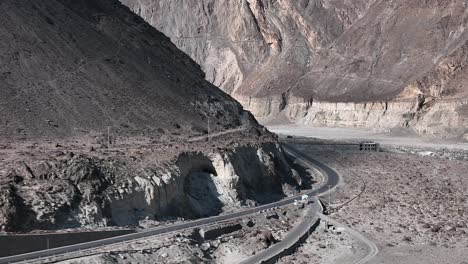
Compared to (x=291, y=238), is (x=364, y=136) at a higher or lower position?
higher

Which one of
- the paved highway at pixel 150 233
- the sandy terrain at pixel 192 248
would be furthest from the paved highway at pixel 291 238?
the paved highway at pixel 150 233

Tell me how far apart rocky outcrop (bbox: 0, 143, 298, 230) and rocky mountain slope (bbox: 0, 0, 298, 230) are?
7cm

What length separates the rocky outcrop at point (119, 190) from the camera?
→ 34312mm

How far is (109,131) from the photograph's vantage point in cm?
4991

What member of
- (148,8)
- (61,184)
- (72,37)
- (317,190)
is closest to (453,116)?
(317,190)

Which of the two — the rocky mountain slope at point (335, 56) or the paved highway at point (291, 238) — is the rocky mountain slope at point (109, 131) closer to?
the paved highway at point (291, 238)

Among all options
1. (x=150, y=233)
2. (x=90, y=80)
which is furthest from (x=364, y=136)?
(x=150, y=233)

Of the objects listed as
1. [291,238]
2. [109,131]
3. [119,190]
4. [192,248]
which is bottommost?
[291,238]

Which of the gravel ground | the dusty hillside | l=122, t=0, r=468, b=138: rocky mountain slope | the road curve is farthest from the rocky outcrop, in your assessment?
l=122, t=0, r=468, b=138: rocky mountain slope

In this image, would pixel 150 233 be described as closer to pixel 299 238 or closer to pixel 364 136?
pixel 299 238

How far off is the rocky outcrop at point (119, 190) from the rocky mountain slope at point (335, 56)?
60.3 metres

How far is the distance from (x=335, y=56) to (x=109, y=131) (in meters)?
96.9

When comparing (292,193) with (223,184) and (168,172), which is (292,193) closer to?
(223,184)

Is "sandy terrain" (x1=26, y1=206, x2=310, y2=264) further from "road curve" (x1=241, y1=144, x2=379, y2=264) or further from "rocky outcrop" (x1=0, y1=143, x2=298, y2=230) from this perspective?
"rocky outcrop" (x1=0, y1=143, x2=298, y2=230)
